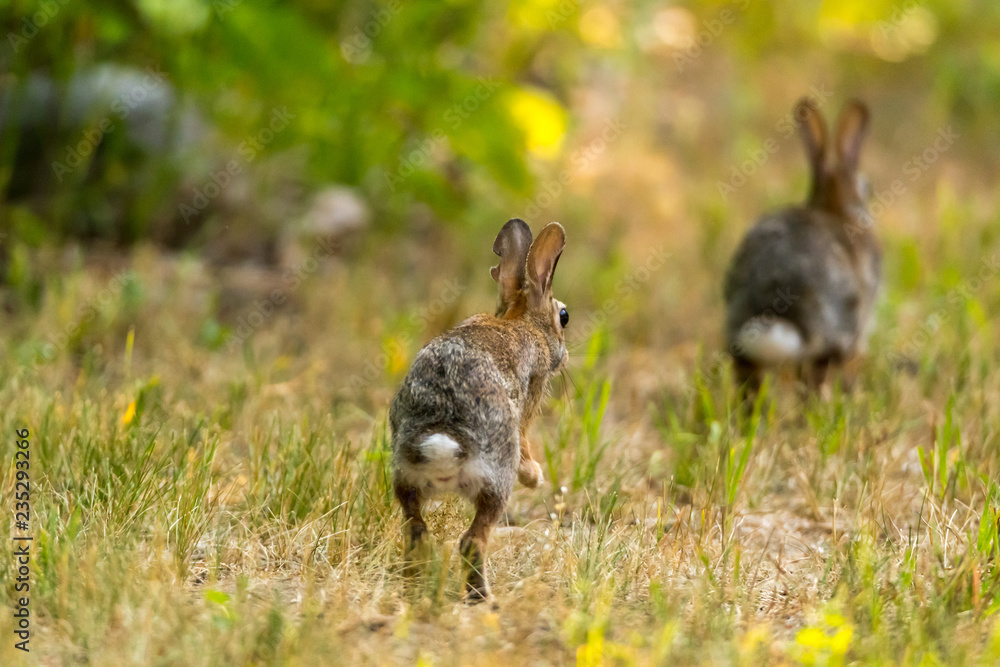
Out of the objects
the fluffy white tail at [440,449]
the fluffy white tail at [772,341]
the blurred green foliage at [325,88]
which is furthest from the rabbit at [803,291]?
the fluffy white tail at [440,449]

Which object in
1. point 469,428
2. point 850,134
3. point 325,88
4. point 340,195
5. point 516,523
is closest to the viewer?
point 469,428

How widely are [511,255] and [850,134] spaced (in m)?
2.85

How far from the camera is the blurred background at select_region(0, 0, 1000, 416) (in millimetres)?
5172

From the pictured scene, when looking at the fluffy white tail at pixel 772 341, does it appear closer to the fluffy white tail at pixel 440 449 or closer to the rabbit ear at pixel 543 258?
the rabbit ear at pixel 543 258

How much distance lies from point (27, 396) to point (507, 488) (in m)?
2.01

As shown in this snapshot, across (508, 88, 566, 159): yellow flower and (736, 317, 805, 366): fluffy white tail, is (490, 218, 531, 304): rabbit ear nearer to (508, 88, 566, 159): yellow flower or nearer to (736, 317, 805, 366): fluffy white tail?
(736, 317, 805, 366): fluffy white tail

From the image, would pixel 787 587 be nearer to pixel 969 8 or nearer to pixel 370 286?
pixel 370 286

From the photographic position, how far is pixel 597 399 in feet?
16.4

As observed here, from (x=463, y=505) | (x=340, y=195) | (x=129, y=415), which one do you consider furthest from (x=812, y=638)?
(x=340, y=195)

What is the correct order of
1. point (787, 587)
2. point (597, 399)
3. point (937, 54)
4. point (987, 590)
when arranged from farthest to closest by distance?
point (937, 54), point (597, 399), point (787, 587), point (987, 590)

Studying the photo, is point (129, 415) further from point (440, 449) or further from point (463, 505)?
point (440, 449)

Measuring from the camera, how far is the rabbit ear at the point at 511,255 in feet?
10.9

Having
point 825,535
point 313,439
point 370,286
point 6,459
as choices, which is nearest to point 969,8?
point 370,286

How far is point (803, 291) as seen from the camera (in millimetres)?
4738
